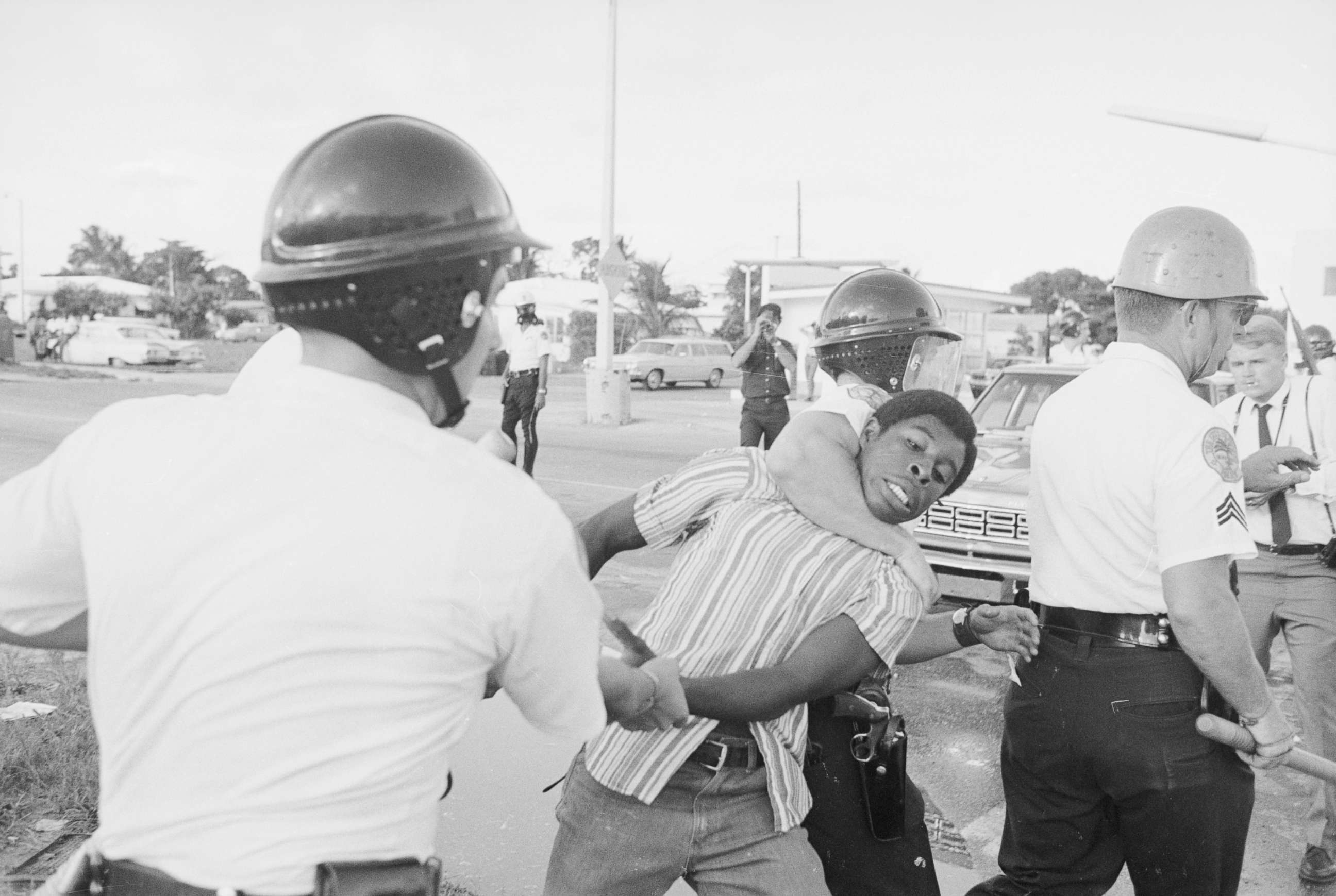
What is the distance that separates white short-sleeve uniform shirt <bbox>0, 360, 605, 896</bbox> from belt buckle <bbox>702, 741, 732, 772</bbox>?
0.89 metres

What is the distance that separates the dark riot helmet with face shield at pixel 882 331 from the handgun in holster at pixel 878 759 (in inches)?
34.3

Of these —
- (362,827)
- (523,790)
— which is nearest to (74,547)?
(362,827)

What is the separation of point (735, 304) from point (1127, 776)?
160ft

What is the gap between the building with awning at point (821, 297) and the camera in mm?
29219

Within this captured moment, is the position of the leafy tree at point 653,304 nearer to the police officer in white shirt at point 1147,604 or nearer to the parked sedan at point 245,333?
the parked sedan at point 245,333

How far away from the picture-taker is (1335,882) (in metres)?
3.61

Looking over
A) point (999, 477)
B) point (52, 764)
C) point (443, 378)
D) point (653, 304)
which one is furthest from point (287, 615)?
point (653, 304)

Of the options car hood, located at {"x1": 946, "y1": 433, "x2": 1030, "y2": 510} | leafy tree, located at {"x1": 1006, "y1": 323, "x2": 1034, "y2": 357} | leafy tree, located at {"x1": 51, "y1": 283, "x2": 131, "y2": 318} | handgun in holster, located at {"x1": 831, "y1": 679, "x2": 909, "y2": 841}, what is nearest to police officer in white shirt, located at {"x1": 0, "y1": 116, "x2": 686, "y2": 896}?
handgun in holster, located at {"x1": 831, "y1": 679, "x2": 909, "y2": 841}

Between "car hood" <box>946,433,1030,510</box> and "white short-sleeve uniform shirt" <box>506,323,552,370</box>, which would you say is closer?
"car hood" <box>946,433,1030,510</box>

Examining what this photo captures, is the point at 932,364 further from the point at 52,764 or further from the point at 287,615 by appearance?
the point at 52,764

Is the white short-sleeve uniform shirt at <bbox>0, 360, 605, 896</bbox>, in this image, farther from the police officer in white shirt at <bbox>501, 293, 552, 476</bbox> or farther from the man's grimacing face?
the police officer in white shirt at <bbox>501, 293, 552, 476</bbox>

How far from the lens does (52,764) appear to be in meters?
3.71

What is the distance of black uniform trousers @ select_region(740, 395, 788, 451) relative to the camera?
1033 centimetres

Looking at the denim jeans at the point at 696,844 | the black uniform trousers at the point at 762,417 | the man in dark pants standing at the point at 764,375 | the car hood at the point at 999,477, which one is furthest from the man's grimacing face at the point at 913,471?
the black uniform trousers at the point at 762,417
